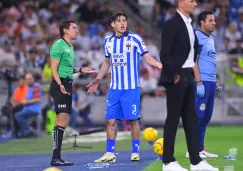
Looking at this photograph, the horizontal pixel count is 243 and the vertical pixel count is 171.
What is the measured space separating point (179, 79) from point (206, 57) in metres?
2.54

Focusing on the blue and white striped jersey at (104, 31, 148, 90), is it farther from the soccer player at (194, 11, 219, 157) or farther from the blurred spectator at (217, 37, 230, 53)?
the blurred spectator at (217, 37, 230, 53)

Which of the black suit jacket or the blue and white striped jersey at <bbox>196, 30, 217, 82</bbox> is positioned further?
the blue and white striped jersey at <bbox>196, 30, 217, 82</bbox>

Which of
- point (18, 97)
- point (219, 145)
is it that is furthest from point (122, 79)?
point (18, 97)

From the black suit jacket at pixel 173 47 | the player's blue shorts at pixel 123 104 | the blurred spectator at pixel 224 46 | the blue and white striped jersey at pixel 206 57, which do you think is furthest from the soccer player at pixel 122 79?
the blurred spectator at pixel 224 46

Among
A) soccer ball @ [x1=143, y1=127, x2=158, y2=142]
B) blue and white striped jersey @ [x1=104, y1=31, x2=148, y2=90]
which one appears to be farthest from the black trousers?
soccer ball @ [x1=143, y1=127, x2=158, y2=142]

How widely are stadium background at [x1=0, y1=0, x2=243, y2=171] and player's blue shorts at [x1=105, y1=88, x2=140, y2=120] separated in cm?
593

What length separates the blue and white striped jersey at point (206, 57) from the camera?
12562 mm

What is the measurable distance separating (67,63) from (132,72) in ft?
3.39

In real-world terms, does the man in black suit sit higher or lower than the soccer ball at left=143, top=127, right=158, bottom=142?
higher

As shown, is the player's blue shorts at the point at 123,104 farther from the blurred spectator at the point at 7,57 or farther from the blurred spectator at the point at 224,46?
the blurred spectator at the point at 224,46

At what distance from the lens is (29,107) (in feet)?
66.3

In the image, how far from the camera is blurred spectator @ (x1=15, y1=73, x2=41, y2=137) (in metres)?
20.2

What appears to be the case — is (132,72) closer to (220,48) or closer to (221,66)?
(221,66)

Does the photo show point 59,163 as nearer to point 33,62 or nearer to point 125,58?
point 125,58
